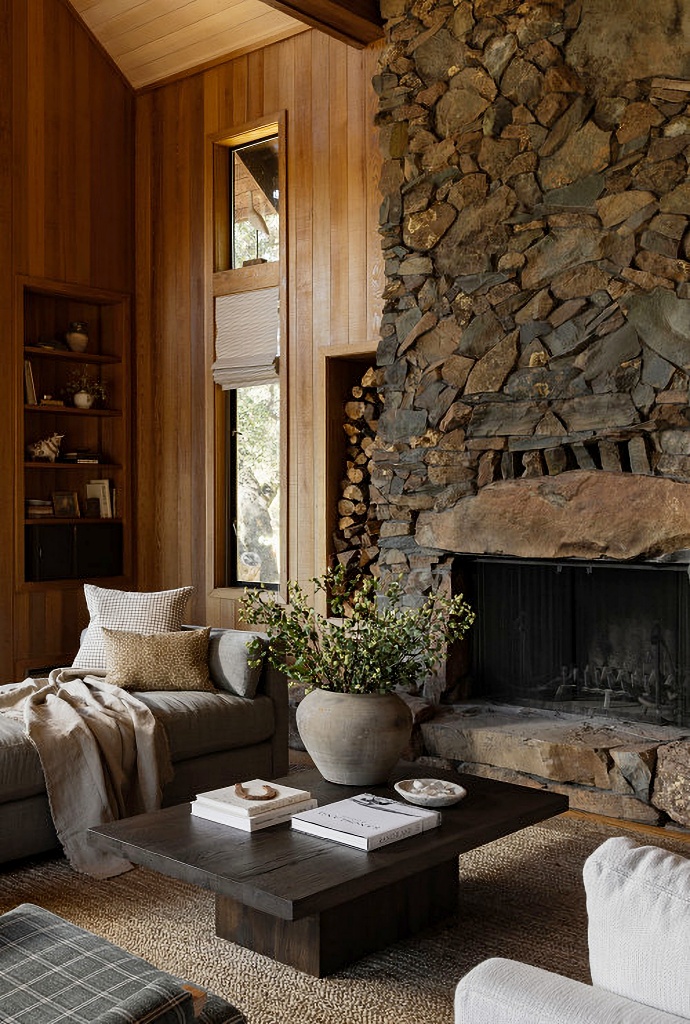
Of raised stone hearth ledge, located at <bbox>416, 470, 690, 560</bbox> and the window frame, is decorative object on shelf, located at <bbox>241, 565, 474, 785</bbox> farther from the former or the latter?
the window frame

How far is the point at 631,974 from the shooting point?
1213mm

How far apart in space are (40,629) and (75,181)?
114 inches

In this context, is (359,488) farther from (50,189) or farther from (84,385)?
(50,189)

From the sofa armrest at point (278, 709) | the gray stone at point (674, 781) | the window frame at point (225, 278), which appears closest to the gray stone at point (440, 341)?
the window frame at point (225, 278)

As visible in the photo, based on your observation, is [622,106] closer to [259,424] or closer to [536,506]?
[536,506]

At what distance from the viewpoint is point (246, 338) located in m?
6.28

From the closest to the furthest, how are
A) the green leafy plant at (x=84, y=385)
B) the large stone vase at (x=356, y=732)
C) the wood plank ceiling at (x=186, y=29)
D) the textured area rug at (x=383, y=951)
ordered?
1. the textured area rug at (x=383, y=951)
2. the large stone vase at (x=356, y=732)
3. the wood plank ceiling at (x=186, y=29)
4. the green leafy plant at (x=84, y=385)

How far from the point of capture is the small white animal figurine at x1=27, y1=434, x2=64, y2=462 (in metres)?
6.46

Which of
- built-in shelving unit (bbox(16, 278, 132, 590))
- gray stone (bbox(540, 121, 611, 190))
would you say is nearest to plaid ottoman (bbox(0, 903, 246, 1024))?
gray stone (bbox(540, 121, 611, 190))

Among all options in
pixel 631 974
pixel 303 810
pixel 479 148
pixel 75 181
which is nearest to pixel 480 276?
pixel 479 148

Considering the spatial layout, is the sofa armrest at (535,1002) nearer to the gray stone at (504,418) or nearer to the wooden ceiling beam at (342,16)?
the gray stone at (504,418)

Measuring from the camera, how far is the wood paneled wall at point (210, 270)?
5.68 meters

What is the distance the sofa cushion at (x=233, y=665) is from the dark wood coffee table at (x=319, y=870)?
1.08 meters

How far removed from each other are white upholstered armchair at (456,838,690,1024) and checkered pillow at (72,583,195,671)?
10.4 ft
